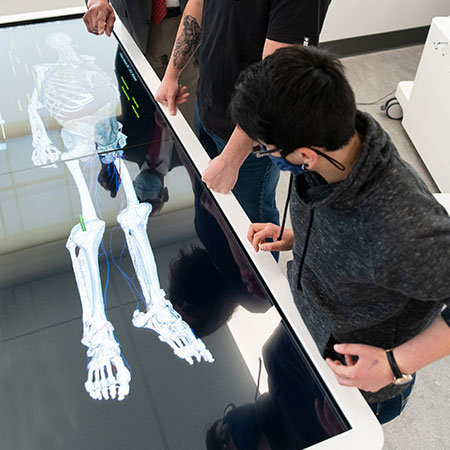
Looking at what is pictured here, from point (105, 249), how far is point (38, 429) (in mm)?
451

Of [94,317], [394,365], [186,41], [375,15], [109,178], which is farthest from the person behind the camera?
[375,15]

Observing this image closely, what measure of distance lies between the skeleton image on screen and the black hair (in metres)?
0.50

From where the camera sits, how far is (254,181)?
1.68 metres

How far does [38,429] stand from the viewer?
3.22ft

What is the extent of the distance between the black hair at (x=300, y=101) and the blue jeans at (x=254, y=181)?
2.68 feet

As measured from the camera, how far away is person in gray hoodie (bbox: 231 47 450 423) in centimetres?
77

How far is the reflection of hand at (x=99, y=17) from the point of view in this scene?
203 centimetres

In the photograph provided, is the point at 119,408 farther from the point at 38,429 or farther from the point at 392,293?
the point at 392,293

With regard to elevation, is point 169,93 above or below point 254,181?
above

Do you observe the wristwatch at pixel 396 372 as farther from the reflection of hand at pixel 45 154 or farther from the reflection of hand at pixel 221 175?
the reflection of hand at pixel 45 154

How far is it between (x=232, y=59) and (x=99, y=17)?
0.83 metres

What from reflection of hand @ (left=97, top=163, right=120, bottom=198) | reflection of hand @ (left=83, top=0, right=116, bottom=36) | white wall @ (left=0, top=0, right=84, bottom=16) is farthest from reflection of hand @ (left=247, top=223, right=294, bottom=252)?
white wall @ (left=0, top=0, right=84, bottom=16)

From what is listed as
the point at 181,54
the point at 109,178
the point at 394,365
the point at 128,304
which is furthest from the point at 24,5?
the point at 394,365

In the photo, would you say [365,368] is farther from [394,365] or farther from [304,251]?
[304,251]
